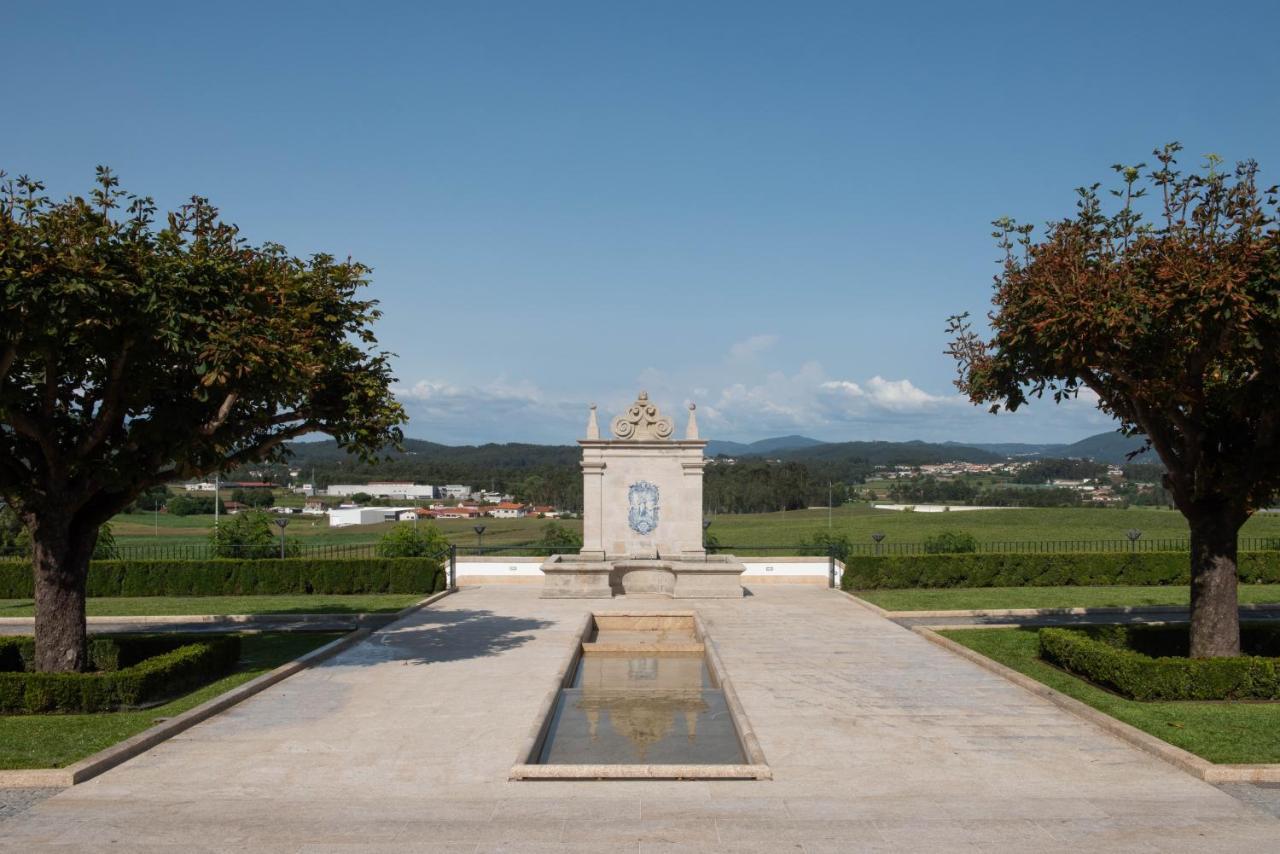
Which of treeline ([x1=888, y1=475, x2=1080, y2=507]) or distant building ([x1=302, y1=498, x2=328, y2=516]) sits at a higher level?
treeline ([x1=888, y1=475, x2=1080, y2=507])

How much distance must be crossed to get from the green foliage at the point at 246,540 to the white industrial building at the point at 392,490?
113345 millimetres

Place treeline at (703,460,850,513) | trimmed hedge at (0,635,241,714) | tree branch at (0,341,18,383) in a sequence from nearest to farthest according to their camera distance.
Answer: tree branch at (0,341,18,383) → trimmed hedge at (0,635,241,714) → treeline at (703,460,850,513)

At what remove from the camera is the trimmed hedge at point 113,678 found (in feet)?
39.4

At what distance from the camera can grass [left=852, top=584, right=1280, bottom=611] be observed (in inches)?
910

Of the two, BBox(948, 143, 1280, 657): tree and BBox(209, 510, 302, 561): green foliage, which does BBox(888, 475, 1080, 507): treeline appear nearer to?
BBox(209, 510, 302, 561): green foliage

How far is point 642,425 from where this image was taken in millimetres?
26703

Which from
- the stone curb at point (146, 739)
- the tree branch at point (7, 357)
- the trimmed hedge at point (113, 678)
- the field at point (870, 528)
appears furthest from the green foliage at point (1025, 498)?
the tree branch at point (7, 357)

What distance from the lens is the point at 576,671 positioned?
53.9 feet

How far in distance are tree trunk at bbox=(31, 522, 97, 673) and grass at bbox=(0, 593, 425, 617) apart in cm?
923

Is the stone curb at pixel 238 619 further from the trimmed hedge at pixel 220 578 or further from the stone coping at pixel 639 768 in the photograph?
the stone coping at pixel 639 768

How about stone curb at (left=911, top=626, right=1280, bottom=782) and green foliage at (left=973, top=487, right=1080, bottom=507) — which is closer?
stone curb at (left=911, top=626, right=1280, bottom=782)

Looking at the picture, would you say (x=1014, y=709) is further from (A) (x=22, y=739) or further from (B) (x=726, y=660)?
(A) (x=22, y=739)

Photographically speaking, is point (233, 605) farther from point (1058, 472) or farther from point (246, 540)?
point (1058, 472)

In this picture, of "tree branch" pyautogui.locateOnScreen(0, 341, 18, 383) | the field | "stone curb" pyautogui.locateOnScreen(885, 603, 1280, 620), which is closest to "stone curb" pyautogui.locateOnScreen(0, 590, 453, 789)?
"tree branch" pyautogui.locateOnScreen(0, 341, 18, 383)
